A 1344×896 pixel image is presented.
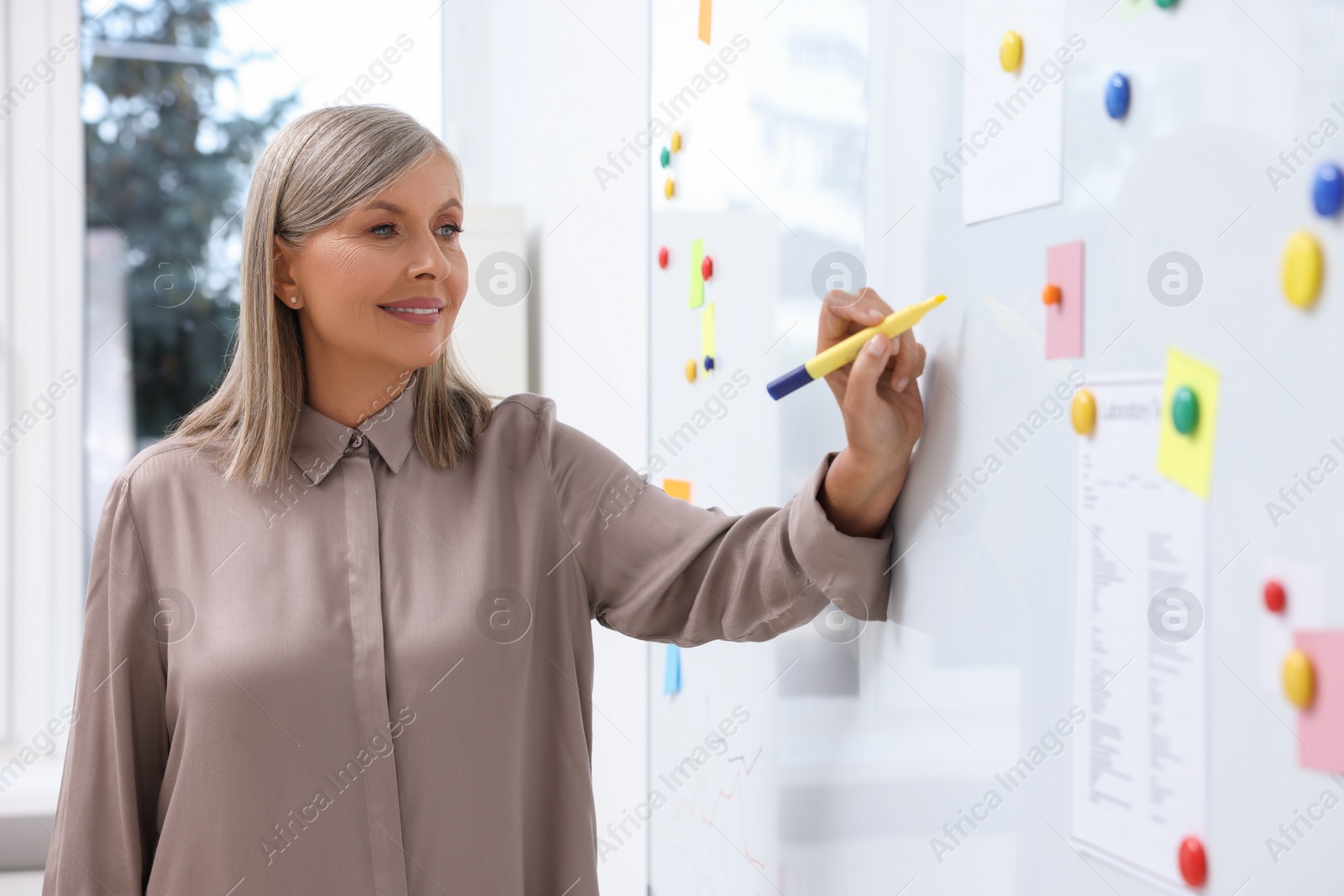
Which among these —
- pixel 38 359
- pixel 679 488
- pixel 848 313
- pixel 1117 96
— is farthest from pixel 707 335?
pixel 38 359

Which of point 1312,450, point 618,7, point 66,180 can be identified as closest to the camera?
point 1312,450

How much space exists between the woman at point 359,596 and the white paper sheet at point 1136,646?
0.38 metres

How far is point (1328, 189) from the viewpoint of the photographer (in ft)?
1.59

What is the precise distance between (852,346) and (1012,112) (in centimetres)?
21

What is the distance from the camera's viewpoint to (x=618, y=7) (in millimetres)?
1754

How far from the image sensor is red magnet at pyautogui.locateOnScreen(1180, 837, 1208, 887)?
567 mm

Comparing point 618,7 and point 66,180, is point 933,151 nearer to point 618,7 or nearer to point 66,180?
point 618,7

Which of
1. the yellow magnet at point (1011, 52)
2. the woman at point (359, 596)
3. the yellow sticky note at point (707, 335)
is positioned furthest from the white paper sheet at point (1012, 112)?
the yellow sticky note at point (707, 335)

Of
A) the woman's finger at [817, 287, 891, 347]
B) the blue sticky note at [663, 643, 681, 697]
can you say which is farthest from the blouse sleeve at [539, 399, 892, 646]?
the blue sticky note at [663, 643, 681, 697]

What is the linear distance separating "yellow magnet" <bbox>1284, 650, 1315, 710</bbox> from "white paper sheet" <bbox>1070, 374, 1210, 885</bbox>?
2.2 inches

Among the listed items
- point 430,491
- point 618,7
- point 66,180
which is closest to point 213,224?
point 66,180

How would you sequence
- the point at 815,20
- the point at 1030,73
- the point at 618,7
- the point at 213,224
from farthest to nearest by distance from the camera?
the point at 213,224
the point at 618,7
the point at 815,20
the point at 1030,73

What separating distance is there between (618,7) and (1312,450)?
58.8 inches

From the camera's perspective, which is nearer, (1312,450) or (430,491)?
(1312,450)
